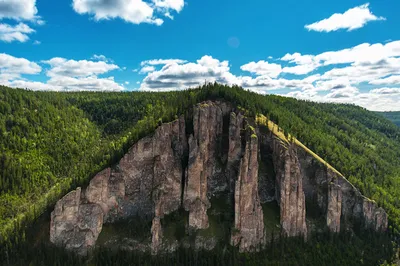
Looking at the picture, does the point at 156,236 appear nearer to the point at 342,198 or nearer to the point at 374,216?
the point at 342,198

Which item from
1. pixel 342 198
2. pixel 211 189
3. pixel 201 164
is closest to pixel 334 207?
pixel 342 198

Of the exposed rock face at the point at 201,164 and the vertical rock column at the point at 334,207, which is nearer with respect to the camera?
the exposed rock face at the point at 201,164

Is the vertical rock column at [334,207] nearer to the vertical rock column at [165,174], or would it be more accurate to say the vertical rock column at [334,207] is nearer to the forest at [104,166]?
the forest at [104,166]

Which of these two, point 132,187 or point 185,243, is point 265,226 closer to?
point 185,243

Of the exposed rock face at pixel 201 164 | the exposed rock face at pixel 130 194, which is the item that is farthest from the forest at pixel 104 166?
the exposed rock face at pixel 201 164

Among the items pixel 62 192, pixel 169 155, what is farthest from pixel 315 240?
pixel 62 192

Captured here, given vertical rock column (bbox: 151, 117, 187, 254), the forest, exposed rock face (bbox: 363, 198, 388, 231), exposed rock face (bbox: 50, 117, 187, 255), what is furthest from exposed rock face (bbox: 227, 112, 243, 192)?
exposed rock face (bbox: 363, 198, 388, 231)

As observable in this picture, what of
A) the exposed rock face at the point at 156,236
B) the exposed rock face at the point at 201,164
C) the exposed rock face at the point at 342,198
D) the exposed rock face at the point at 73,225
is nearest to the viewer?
the exposed rock face at the point at 73,225
